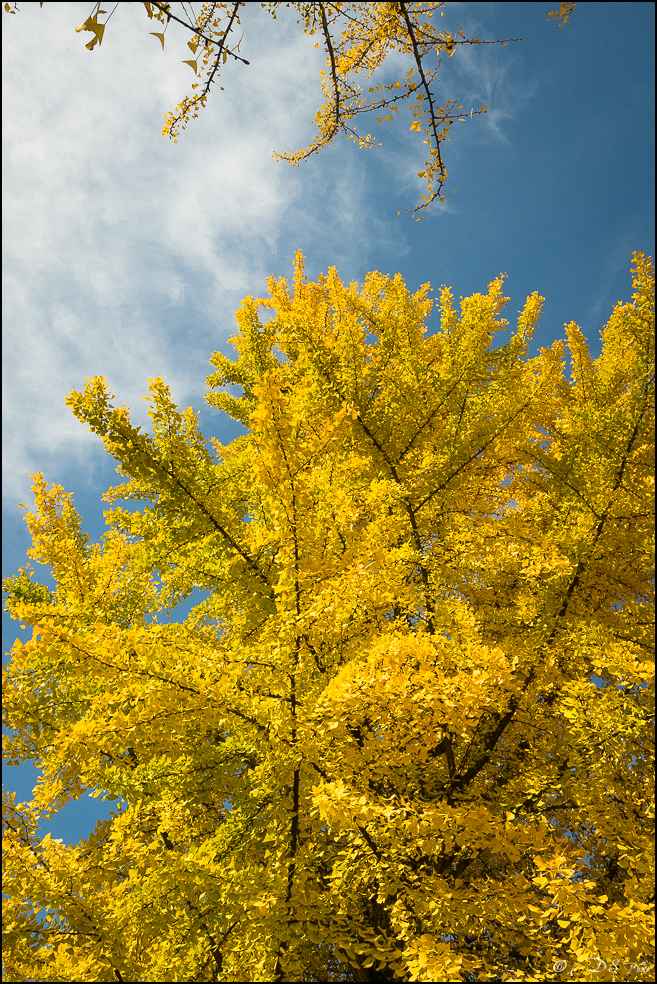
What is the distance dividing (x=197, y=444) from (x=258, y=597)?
4.46 feet

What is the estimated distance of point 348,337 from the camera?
15.1ft

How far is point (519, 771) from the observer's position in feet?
16.3

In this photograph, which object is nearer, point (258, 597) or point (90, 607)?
point (258, 597)

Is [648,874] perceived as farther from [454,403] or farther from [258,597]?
[454,403]

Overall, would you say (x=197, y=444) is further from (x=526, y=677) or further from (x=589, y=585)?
(x=589, y=585)

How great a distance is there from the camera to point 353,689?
2.78 meters

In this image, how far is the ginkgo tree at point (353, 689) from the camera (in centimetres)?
299

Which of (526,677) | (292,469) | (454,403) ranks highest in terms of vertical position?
(454,403)

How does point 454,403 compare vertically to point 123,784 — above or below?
above

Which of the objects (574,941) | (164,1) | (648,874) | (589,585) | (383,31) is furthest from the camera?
(589,585)

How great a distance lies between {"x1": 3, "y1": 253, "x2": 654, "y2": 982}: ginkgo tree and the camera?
2988 mm

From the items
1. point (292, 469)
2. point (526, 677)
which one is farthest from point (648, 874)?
point (292, 469)

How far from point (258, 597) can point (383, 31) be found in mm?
3532

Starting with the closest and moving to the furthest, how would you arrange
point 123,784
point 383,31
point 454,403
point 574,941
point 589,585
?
point 383,31 → point 574,941 → point 123,784 → point 589,585 → point 454,403
